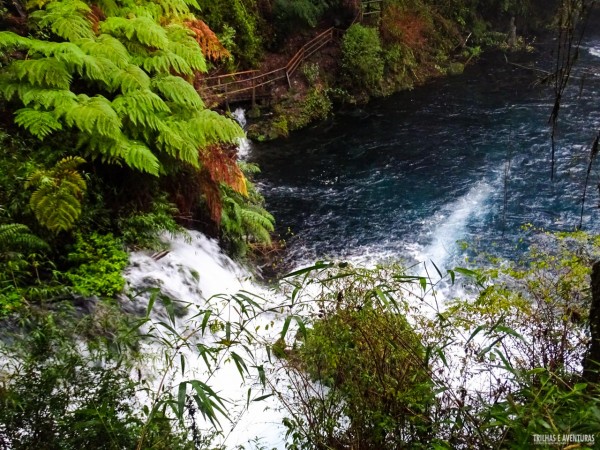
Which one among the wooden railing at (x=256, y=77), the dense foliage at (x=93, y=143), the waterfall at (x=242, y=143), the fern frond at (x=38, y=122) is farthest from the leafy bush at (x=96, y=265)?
the wooden railing at (x=256, y=77)

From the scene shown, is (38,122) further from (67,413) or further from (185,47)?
(67,413)

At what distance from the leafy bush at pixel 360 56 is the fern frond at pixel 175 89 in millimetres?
8788

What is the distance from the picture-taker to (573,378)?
2682mm

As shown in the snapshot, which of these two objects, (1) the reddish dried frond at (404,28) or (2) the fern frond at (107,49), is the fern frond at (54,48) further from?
(1) the reddish dried frond at (404,28)

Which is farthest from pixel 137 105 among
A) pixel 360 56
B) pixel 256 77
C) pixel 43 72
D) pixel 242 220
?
pixel 360 56


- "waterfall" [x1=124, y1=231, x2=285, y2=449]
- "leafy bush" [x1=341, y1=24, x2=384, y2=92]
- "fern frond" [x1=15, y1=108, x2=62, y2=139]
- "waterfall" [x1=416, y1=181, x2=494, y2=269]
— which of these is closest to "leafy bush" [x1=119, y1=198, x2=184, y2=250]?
"waterfall" [x1=124, y1=231, x2=285, y2=449]

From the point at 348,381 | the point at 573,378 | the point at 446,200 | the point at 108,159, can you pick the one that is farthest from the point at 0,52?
the point at 446,200

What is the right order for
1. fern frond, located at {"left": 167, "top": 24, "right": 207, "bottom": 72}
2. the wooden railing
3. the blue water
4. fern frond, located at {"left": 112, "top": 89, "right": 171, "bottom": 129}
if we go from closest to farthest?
1. fern frond, located at {"left": 112, "top": 89, "right": 171, "bottom": 129}
2. fern frond, located at {"left": 167, "top": 24, "right": 207, "bottom": 72}
3. the blue water
4. the wooden railing

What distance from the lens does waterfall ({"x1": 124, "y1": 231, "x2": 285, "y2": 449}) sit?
3.74 metres

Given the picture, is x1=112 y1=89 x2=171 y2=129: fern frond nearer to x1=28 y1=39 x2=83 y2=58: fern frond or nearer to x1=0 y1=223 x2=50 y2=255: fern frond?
x1=28 y1=39 x2=83 y2=58: fern frond

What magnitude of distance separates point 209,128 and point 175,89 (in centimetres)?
55

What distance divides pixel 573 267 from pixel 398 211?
173 inches

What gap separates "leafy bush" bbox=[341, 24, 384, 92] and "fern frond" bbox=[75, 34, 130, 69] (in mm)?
9088

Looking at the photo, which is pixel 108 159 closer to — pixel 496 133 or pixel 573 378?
pixel 573 378
